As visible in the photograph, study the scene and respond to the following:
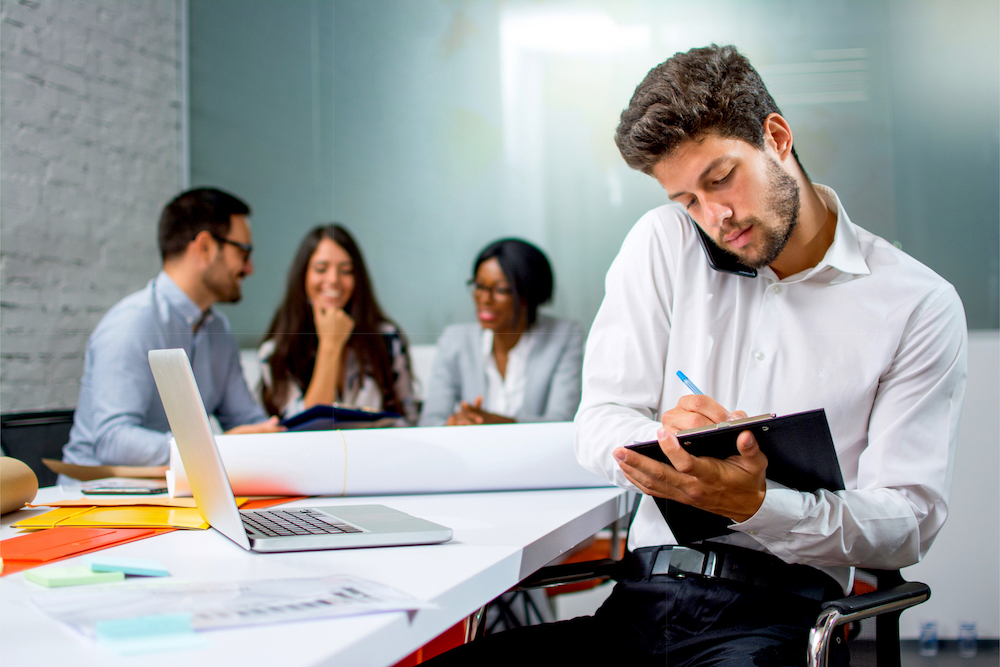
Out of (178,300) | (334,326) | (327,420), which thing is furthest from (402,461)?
(178,300)

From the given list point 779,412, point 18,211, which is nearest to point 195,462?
point 779,412

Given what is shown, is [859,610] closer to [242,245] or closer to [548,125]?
[548,125]

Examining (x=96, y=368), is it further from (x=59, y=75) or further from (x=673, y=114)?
(x=673, y=114)

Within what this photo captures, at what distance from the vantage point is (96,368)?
2076 mm

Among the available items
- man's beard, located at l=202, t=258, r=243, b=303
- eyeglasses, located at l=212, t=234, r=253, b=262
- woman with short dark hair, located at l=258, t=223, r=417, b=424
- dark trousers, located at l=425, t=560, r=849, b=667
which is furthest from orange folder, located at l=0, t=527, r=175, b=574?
eyeglasses, located at l=212, t=234, r=253, b=262

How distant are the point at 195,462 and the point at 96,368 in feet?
4.70

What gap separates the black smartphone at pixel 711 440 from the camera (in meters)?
0.80

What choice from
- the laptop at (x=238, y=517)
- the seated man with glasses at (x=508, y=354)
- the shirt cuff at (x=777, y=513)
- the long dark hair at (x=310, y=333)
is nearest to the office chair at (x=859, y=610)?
the shirt cuff at (x=777, y=513)

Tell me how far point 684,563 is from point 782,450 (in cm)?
31

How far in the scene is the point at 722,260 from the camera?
1185 millimetres

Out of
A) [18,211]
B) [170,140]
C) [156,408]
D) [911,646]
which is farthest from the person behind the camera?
[170,140]

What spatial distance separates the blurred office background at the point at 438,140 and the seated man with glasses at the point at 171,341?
0.71 ft

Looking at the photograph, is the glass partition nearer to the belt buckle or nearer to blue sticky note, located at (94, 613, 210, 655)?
the belt buckle

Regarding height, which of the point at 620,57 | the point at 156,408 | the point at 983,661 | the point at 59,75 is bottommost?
the point at 983,661
